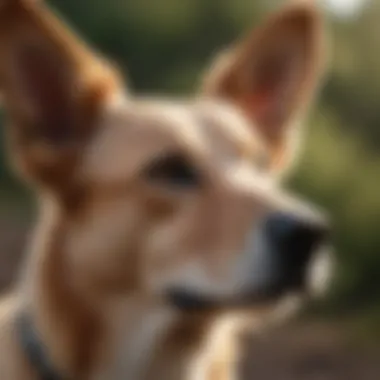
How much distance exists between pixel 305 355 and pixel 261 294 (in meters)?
2.27

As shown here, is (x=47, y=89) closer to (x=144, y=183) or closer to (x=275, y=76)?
→ (x=144, y=183)

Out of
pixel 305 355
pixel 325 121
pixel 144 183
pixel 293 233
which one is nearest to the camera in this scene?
pixel 293 233

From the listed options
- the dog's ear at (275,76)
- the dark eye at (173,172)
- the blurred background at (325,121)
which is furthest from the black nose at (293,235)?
the blurred background at (325,121)

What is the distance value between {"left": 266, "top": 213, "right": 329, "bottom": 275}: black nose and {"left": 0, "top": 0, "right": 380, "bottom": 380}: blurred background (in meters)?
2.19

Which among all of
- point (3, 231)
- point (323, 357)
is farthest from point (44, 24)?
point (3, 231)

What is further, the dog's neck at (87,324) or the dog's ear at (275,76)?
the dog's ear at (275,76)

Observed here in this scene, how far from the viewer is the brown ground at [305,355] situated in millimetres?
3930

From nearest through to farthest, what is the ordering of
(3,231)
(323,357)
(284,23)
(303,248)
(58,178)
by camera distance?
(303,248), (58,178), (284,23), (323,357), (3,231)

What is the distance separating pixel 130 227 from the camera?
1.92 metres

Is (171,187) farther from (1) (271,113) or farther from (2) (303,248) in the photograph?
(1) (271,113)

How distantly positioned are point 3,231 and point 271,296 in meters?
3.16

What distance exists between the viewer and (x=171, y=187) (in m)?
1.92

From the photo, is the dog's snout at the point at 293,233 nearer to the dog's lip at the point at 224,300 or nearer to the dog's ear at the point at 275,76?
the dog's lip at the point at 224,300

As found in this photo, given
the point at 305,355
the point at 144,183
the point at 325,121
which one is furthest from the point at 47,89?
the point at 325,121
